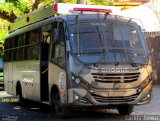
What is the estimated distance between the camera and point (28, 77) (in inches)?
693

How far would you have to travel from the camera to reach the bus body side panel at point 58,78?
527 inches

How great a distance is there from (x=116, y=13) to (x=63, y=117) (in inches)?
154

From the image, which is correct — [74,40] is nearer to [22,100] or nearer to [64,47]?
[64,47]

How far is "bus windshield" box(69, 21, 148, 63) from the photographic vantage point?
13.3 metres

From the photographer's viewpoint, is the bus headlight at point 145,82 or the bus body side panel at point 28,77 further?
the bus body side panel at point 28,77

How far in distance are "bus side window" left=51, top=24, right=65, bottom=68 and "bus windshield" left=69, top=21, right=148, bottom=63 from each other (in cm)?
40

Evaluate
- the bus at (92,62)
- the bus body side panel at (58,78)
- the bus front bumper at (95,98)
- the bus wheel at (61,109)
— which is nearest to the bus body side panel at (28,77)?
the bus at (92,62)

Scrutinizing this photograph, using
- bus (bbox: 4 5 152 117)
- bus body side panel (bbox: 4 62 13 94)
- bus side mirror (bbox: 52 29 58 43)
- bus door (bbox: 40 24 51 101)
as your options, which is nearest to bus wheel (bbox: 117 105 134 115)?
bus (bbox: 4 5 152 117)

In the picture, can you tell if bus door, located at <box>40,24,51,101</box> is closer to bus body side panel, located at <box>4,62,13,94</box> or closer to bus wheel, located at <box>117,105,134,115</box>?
bus wheel, located at <box>117,105,134,115</box>

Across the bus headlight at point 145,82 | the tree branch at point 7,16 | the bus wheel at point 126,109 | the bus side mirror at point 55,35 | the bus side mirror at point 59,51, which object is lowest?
the bus wheel at point 126,109

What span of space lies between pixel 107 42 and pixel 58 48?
1.44 m

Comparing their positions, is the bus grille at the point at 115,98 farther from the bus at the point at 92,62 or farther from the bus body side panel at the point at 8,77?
the bus body side panel at the point at 8,77

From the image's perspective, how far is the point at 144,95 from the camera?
13422mm

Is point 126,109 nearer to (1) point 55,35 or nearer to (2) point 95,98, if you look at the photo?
(2) point 95,98
